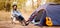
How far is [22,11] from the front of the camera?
2.56 metres

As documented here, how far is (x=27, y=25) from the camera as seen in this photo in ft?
8.48

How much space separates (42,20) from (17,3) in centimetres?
63

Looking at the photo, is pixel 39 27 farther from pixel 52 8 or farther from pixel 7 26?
pixel 7 26

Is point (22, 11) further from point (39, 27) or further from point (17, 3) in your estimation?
point (39, 27)

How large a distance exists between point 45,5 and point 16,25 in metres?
0.74

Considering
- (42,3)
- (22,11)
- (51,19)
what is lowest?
(51,19)

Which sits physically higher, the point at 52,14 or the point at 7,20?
the point at 52,14

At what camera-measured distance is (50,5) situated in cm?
254

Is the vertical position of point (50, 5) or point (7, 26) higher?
point (50, 5)

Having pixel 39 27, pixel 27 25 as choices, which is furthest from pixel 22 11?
pixel 39 27

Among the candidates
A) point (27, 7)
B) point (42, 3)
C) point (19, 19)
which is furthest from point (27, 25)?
point (42, 3)

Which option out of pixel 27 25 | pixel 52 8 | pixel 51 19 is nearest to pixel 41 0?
pixel 52 8

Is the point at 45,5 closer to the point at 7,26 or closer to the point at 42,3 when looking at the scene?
the point at 42,3

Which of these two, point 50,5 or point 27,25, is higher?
point 50,5
